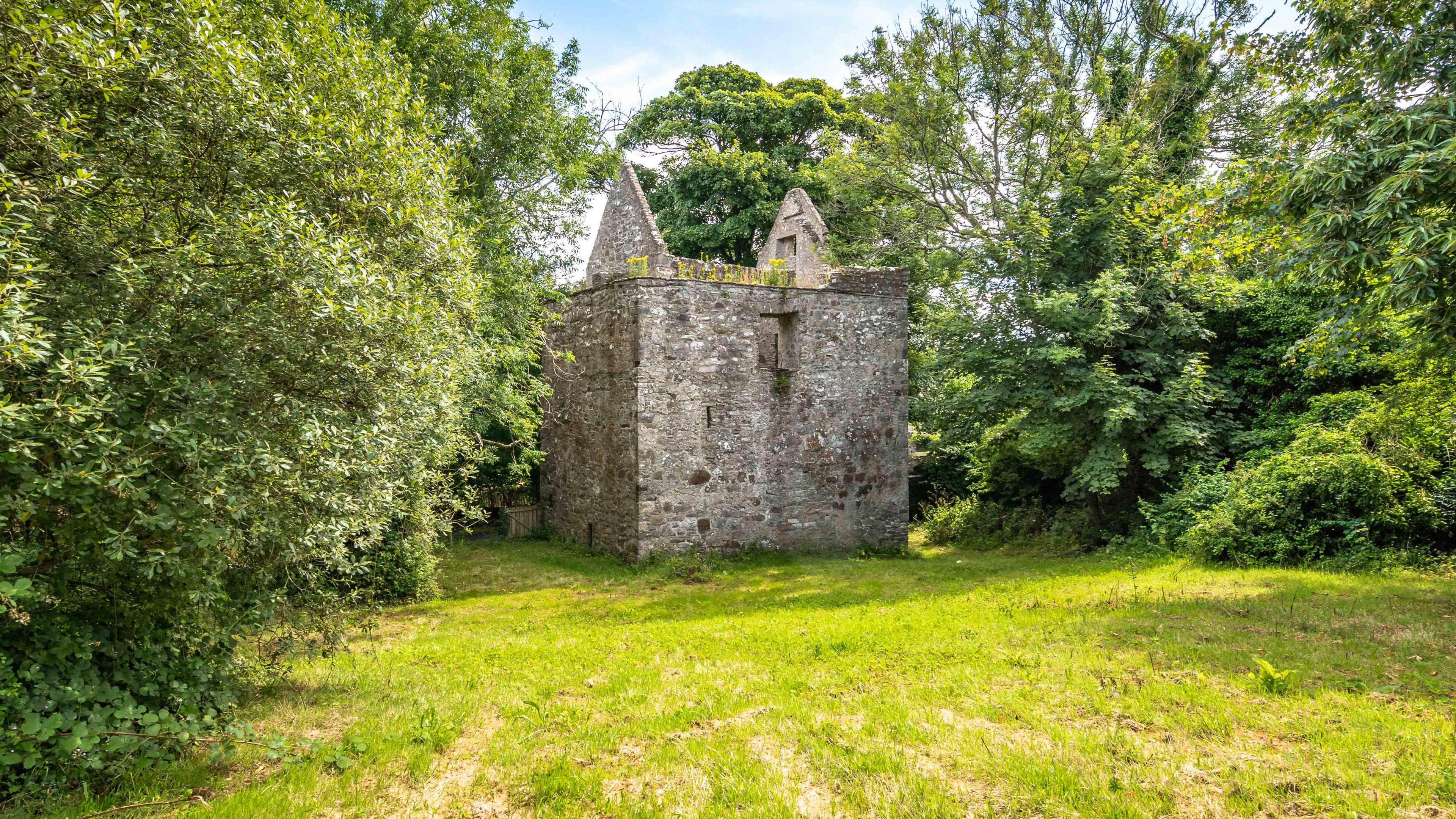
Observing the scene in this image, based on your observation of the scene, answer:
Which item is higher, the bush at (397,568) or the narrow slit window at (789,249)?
the narrow slit window at (789,249)

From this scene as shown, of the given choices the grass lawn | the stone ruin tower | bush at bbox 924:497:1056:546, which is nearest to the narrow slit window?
the stone ruin tower

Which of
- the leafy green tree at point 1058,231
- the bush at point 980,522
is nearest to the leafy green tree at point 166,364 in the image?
the leafy green tree at point 1058,231

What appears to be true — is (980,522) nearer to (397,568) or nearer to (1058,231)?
(1058,231)

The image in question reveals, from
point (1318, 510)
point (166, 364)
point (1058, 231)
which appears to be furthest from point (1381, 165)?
point (166, 364)

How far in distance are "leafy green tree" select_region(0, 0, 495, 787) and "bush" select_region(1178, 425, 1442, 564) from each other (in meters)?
11.3

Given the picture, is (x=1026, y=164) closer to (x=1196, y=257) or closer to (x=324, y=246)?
(x=1196, y=257)

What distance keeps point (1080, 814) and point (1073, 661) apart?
9.27 ft

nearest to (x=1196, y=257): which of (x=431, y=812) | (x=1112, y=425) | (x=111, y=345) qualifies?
(x=1112, y=425)

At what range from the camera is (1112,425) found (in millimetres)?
12000

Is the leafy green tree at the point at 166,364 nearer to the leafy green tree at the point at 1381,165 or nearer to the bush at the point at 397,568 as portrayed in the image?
the bush at the point at 397,568

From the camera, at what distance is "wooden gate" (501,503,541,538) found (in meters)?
16.1

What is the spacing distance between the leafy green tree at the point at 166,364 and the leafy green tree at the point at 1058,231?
10247 millimetres

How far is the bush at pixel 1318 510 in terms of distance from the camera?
9648 mm

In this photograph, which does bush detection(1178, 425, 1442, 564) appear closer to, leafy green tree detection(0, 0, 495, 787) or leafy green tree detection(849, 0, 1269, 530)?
leafy green tree detection(849, 0, 1269, 530)
